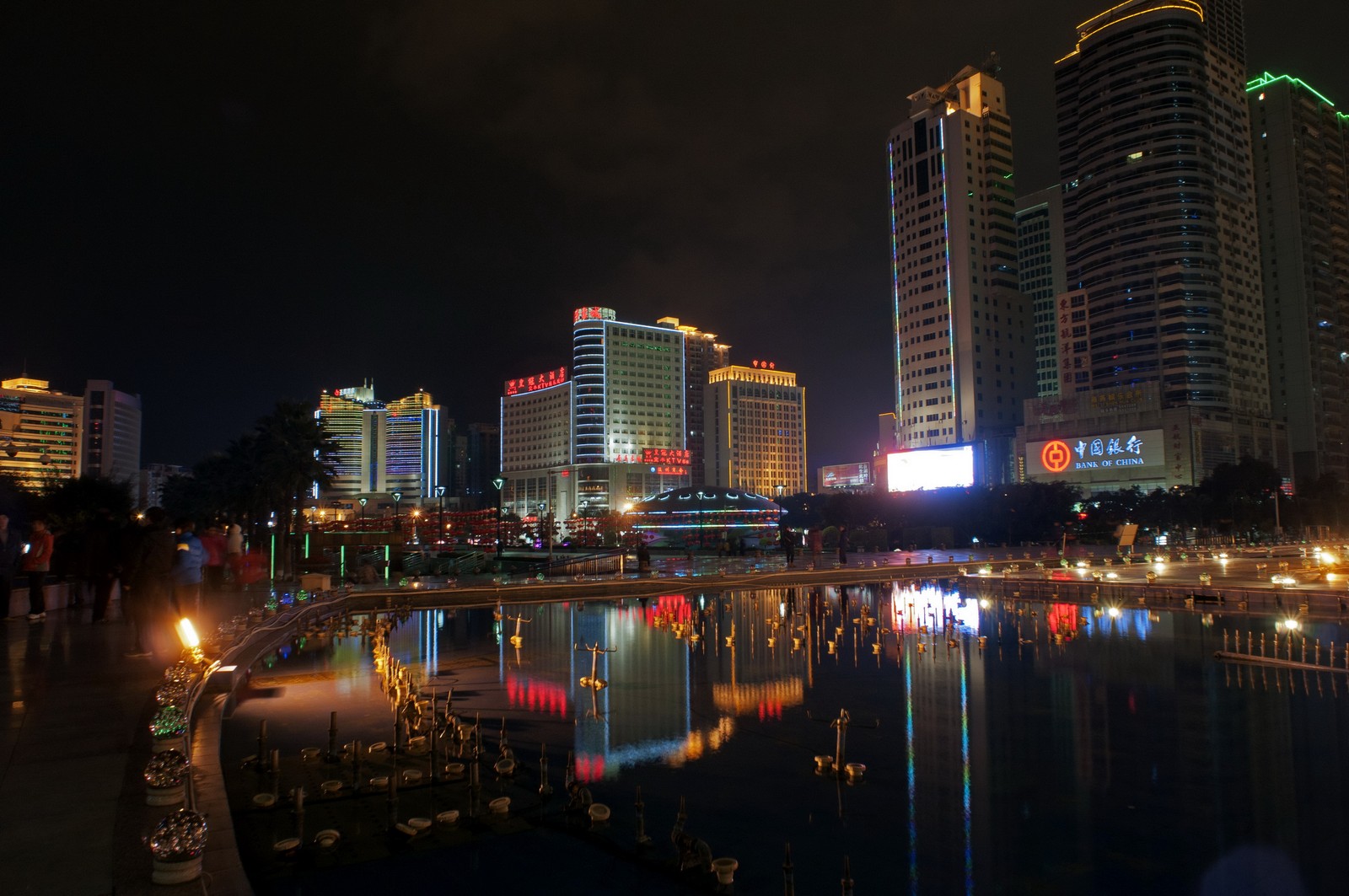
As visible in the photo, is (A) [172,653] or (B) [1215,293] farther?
(B) [1215,293]

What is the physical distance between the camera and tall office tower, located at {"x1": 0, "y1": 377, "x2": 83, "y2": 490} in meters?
128

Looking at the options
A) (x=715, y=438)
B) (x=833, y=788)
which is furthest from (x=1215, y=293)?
(x=833, y=788)

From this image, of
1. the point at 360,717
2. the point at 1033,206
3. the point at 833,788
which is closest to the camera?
the point at 833,788

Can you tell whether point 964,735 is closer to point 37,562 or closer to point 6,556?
point 6,556

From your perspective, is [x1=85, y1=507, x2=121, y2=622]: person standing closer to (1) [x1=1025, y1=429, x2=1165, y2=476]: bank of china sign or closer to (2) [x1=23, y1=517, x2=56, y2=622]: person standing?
(2) [x1=23, y1=517, x2=56, y2=622]: person standing

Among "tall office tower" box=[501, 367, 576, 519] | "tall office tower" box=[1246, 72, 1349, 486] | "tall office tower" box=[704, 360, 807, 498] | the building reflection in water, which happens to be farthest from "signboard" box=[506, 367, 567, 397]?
the building reflection in water

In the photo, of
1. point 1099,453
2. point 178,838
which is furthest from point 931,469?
point 178,838

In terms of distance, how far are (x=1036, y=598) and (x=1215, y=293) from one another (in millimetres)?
107431

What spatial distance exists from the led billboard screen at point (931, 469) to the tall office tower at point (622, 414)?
61.2 m

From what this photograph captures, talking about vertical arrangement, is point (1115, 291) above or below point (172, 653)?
above

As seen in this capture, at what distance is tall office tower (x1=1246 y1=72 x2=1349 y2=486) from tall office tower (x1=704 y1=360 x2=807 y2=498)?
85.1 meters

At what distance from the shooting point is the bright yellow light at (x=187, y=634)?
510 inches

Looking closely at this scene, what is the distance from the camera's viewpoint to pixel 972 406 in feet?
401

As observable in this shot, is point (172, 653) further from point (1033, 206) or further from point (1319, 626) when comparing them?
point (1033, 206)
